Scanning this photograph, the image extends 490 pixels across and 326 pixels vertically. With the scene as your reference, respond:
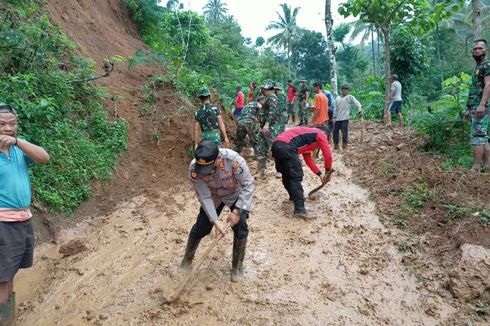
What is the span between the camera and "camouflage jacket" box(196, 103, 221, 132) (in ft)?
18.7

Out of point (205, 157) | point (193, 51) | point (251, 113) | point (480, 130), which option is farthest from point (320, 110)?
point (193, 51)

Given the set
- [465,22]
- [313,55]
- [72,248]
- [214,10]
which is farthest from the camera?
[214,10]

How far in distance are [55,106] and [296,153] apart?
3.46 m

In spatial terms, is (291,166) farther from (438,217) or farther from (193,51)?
(193,51)

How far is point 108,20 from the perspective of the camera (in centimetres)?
1059

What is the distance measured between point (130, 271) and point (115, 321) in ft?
2.55

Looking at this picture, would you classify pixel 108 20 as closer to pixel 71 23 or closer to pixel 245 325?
pixel 71 23

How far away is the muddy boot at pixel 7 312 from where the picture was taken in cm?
274

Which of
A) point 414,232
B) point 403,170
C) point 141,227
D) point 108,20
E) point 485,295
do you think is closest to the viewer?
point 485,295

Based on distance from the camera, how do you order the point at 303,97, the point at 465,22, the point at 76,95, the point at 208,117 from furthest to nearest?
the point at 465,22
the point at 303,97
the point at 76,95
the point at 208,117

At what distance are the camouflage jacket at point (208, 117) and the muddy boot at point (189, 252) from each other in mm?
2501

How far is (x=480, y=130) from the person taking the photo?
4738mm

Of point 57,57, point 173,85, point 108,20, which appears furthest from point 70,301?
point 108,20

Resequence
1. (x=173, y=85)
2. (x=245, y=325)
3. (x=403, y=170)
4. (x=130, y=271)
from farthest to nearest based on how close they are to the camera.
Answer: (x=173, y=85), (x=403, y=170), (x=130, y=271), (x=245, y=325)
